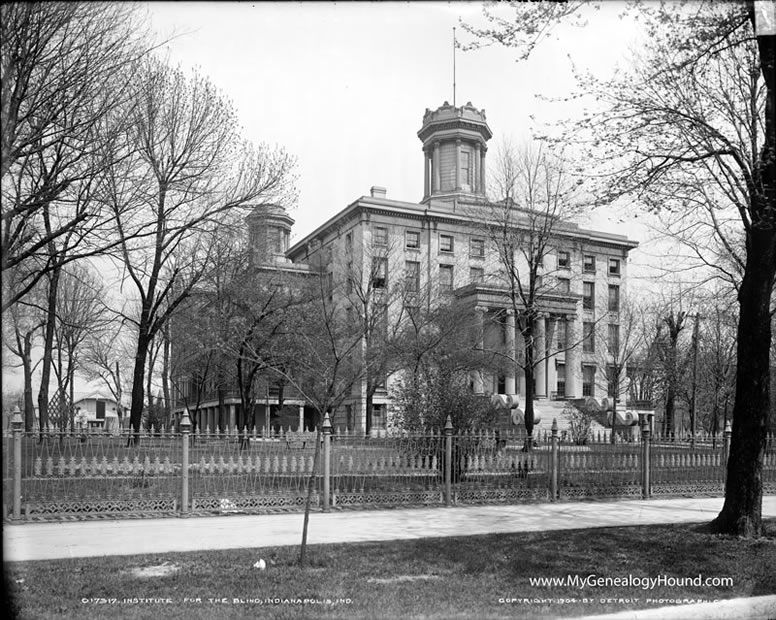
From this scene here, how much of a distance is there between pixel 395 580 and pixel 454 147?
64399 mm

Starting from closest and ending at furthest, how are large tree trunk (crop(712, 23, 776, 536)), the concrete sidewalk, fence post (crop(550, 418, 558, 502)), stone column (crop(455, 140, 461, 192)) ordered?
the concrete sidewalk < large tree trunk (crop(712, 23, 776, 536)) < fence post (crop(550, 418, 558, 502)) < stone column (crop(455, 140, 461, 192))

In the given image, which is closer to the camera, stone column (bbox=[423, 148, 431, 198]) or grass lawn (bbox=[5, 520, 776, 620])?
grass lawn (bbox=[5, 520, 776, 620])

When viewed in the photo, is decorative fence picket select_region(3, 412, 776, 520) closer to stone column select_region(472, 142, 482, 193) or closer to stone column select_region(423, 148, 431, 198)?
stone column select_region(472, 142, 482, 193)

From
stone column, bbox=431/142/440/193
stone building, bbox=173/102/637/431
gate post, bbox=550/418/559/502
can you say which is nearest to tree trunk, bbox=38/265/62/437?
gate post, bbox=550/418/559/502

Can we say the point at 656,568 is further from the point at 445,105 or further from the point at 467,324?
the point at 445,105

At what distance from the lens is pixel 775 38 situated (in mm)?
10578

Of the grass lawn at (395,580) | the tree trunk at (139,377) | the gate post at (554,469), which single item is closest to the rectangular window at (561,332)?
the gate post at (554,469)

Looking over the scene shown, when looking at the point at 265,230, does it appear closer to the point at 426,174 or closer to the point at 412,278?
the point at 412,278

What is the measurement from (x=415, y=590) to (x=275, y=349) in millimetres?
21744

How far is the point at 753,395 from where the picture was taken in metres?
11.6

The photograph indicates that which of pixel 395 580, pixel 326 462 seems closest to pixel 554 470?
pixel 326 462

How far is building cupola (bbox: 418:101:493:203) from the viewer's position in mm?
68875

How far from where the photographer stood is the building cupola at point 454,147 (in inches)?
2712

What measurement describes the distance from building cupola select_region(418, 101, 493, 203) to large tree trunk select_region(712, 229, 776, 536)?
187ft
